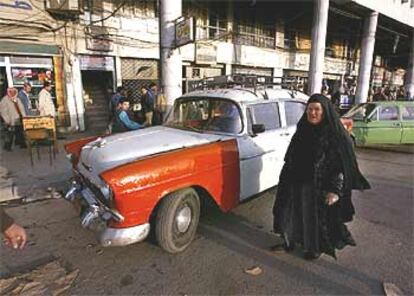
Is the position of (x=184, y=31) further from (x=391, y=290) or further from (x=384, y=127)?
(x=391, y=290)

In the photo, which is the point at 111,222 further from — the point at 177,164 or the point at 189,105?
the point at 189,105

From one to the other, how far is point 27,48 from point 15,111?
254 centimetres

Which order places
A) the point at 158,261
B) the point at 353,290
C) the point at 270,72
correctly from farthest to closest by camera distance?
1. the point at 270,72
2. the point at 158,261
3. the point at 353,290

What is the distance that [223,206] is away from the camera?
12.6 feet

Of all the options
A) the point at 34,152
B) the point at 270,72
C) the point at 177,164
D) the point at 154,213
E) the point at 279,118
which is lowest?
the point at 34,152

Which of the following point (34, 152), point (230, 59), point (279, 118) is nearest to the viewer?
point (279, 118)

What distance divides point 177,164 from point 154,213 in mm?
610

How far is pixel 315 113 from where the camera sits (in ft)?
9.73

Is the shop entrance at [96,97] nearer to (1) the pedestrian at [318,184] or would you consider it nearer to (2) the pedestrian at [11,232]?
(1) the pedestrian at [318,184]

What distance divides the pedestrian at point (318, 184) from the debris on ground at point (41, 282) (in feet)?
7.29

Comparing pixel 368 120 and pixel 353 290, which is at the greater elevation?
pixel 368 120

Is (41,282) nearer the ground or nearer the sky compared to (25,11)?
nearer the ground

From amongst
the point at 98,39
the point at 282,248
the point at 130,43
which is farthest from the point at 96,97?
the point at 282,248

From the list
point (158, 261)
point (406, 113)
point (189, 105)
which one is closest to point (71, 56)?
point (189, 105)
